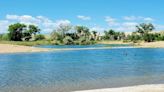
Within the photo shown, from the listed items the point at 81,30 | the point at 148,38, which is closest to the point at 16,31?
the point at 81,30

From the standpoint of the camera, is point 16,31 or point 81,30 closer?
point 16,31

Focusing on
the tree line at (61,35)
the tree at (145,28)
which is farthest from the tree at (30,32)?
the tree at (145,28)

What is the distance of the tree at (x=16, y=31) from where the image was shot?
167625 mm

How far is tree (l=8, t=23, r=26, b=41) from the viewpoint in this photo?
550 feet

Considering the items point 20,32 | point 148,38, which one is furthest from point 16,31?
point 148,38

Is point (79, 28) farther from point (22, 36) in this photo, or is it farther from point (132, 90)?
point (132, 90)

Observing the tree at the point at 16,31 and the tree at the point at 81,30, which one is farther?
the tree at the point at 81,30

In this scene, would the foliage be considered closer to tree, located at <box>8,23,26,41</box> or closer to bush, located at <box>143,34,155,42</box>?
tree, located at <box>8,23,26,41</box>

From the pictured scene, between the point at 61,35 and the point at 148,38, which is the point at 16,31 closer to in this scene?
the point at 61,35

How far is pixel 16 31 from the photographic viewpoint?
554ft

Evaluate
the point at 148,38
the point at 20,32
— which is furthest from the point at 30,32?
the point at 148,38

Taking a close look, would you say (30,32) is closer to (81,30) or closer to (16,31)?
(16,31)

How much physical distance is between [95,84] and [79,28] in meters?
167

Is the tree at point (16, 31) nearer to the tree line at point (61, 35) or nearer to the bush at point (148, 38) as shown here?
the tree line at point (61, 35)
